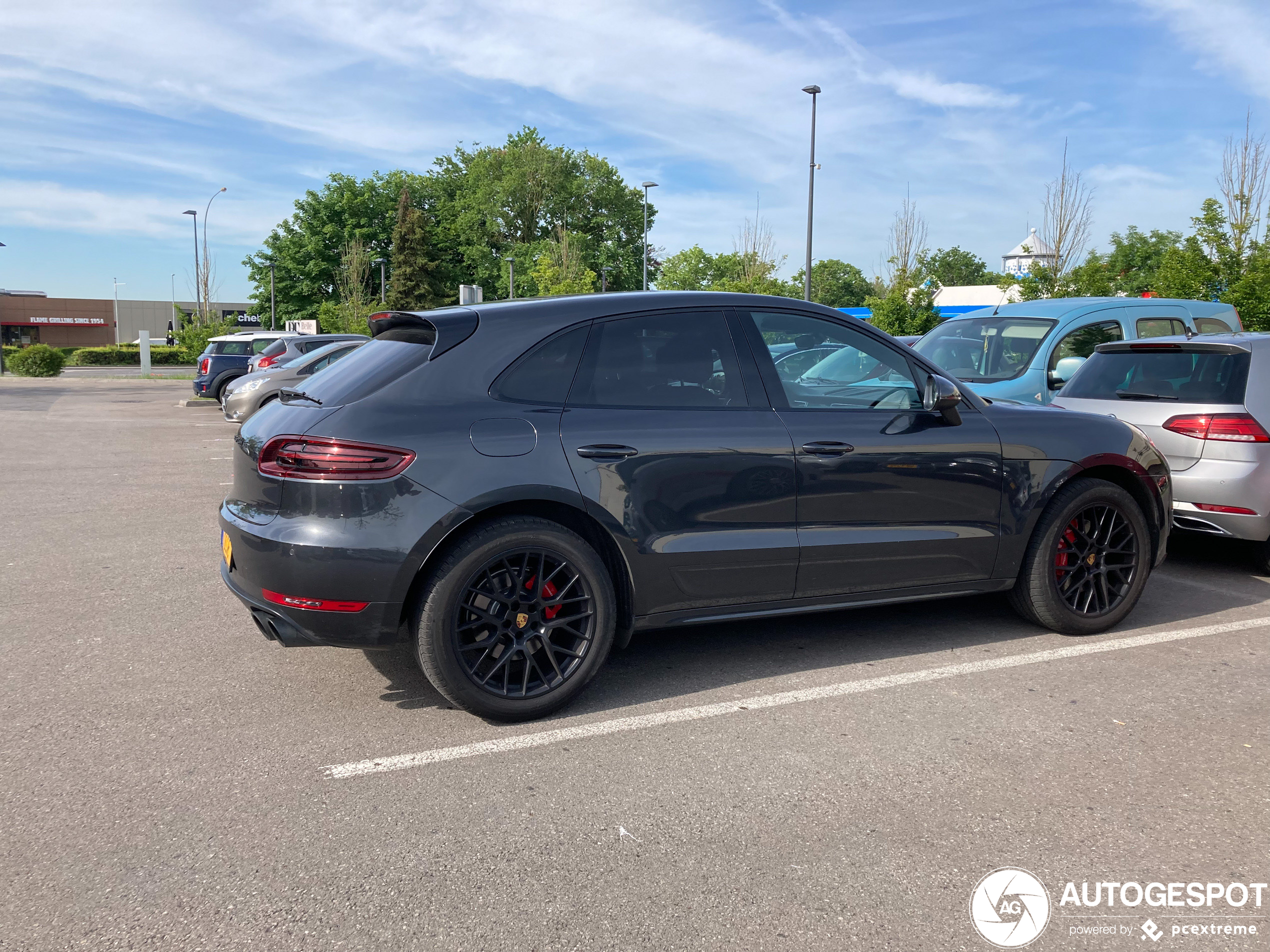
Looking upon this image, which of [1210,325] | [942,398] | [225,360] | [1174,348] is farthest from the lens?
[225,360]

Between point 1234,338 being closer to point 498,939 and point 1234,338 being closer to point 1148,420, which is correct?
point 1148,420

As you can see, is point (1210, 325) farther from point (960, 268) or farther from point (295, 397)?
point (960, 268)

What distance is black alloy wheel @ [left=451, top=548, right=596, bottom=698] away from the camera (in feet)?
12.2

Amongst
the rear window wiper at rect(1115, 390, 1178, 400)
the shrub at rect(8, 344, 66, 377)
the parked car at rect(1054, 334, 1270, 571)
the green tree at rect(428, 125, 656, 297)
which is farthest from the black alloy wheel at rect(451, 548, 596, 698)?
the green tree at rect(428, 125, 656, 297)

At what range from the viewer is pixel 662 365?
4156 millimetres

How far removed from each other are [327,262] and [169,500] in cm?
5749

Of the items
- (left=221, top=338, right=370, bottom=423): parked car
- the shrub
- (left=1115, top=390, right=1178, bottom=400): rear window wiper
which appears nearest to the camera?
(left=1115, top=390, right=1178, bottom=400): rear window wiper

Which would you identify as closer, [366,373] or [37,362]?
[366,373]

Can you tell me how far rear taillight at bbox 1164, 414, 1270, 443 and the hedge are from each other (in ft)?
166

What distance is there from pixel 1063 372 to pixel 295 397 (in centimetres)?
683

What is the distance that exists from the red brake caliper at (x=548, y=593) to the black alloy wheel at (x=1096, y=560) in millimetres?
2620

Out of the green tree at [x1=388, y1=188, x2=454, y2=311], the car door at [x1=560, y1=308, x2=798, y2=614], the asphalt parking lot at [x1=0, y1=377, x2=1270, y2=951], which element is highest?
the green tree at [x1=388, y1=188, x2=454, y2=311]

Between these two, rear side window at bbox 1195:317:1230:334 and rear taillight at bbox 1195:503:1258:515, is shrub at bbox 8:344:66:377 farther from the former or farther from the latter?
rear taillight at bbox 1195:503:1258:515

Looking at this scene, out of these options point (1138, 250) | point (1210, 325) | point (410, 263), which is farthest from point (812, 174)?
point (1138, 250)
